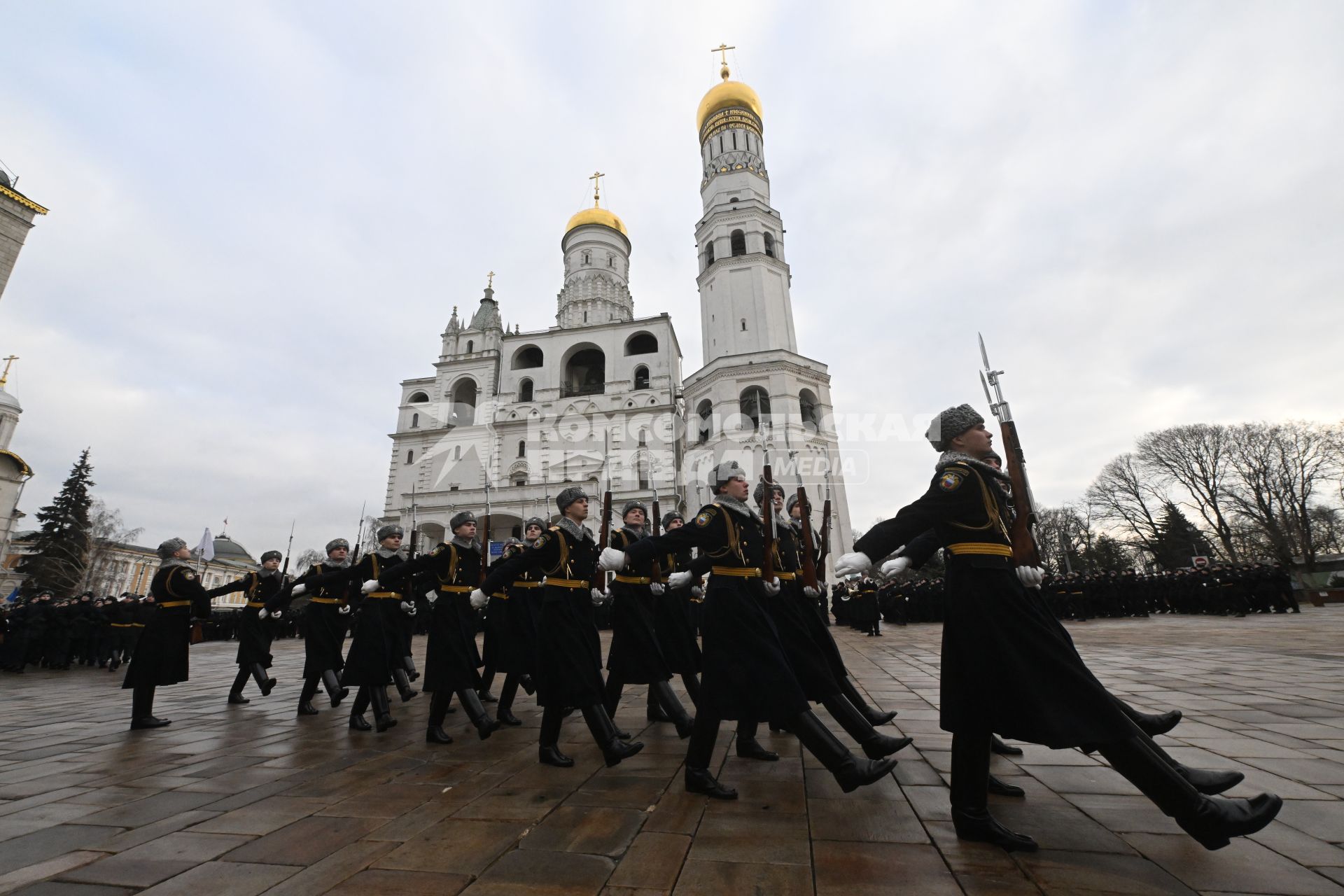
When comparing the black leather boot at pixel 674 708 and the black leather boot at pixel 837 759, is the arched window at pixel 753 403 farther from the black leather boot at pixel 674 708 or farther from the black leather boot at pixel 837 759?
the black leather boot at pixel 837 759

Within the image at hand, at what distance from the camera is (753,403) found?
30812 mm

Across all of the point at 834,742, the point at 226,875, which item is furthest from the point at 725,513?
the point at 226,875

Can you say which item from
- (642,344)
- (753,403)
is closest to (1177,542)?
(753,403)

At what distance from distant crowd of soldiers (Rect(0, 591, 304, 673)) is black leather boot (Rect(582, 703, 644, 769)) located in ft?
36.3

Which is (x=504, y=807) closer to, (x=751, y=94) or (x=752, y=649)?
(x=752, y=649)

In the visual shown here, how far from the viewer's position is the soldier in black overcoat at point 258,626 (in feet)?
22.9

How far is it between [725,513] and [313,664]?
17.1 ft

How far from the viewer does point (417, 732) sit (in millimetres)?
5070

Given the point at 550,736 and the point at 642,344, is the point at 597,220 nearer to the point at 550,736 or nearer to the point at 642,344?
the point at 642,344

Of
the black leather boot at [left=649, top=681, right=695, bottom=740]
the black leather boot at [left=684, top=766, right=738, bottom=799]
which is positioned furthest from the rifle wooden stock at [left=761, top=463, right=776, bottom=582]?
the black leather boot at [left=649, top=681, right=695, bottom=740]

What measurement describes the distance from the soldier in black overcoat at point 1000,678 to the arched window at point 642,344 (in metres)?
37.2

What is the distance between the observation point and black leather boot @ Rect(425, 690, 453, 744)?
461 centimetres

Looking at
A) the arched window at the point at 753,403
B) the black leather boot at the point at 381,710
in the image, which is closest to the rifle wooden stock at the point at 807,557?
the black leather boot at the point at 381,710

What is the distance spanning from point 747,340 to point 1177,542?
28.9m
